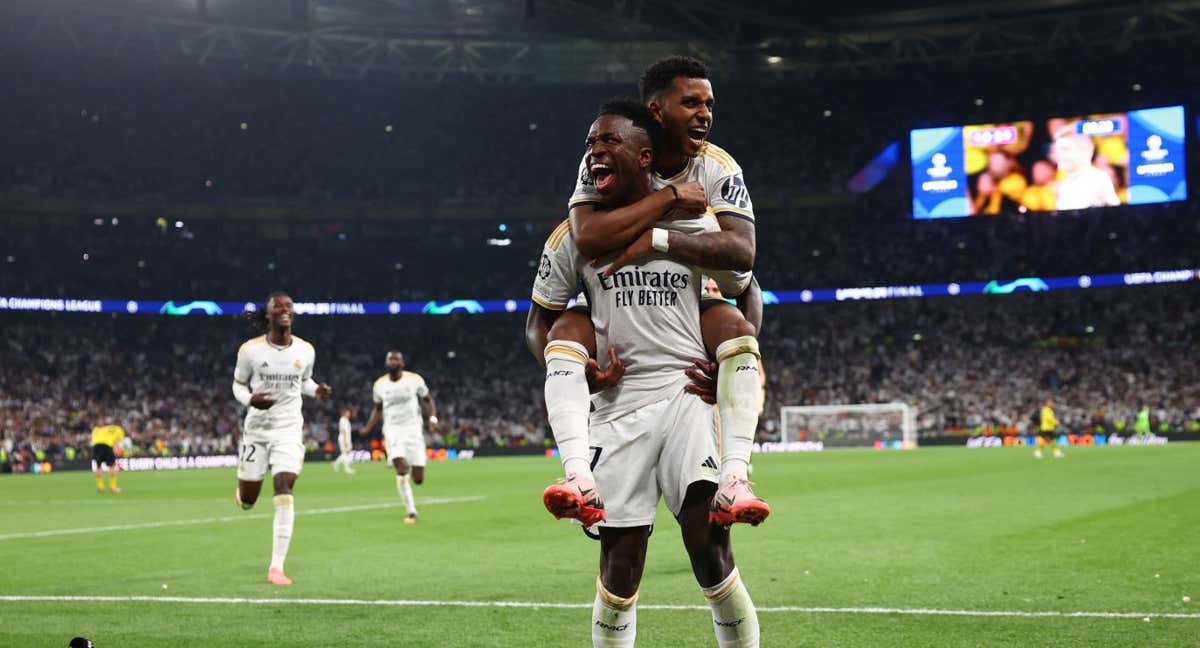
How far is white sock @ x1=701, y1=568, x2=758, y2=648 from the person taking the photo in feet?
17.5

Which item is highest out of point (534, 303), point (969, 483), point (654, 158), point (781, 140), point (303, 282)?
point (781, 140)

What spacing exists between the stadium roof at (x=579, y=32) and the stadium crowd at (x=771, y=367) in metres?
→ 11.4

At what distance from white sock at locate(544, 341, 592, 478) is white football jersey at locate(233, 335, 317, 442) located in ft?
26.7

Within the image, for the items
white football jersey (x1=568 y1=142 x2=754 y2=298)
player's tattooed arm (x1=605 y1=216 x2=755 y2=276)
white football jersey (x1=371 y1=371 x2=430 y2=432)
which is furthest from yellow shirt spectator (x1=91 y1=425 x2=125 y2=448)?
player's tattooed arm (x1=605 y1=216 x2=755 y2=276)

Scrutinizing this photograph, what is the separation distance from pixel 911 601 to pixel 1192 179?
47.8 m

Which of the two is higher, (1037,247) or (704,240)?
(1037,247)

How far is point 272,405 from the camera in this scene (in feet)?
41.6

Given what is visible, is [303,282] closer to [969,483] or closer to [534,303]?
[969,483]

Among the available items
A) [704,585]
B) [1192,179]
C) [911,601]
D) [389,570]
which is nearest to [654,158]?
[704,585]

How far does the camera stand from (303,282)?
5881cm

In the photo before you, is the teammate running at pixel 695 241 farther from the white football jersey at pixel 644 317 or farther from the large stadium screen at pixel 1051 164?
the large stadium screen at pixel 1051 164

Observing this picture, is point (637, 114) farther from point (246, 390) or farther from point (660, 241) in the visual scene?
point (246, 390)

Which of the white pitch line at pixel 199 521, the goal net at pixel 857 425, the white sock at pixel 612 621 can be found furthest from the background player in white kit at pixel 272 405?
the goal net at pixel 857 425

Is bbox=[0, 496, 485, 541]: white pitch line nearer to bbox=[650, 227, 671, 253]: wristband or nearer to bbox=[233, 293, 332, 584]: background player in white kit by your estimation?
bbox=[233, 293, 332, 584]: background player in white kit
